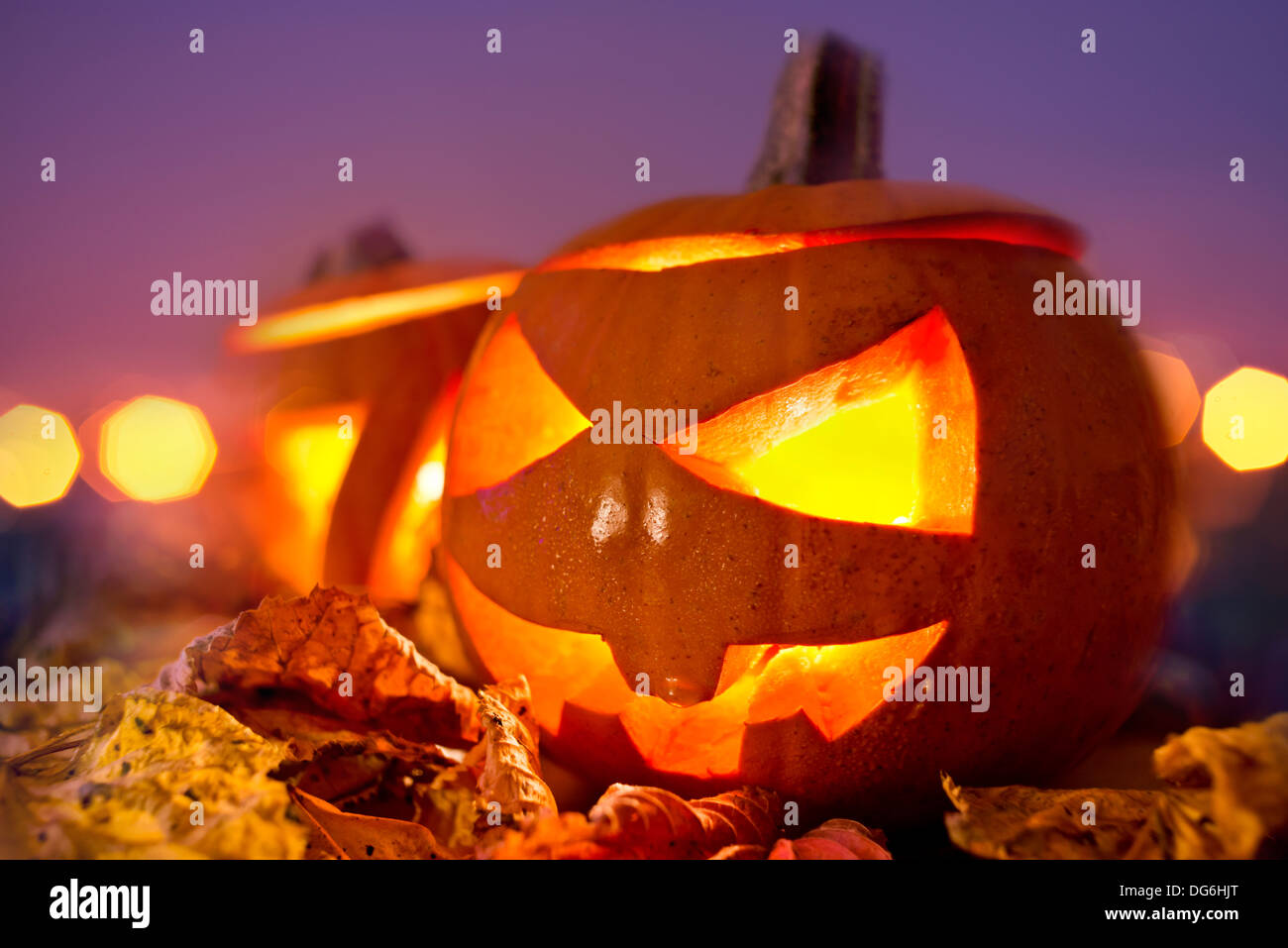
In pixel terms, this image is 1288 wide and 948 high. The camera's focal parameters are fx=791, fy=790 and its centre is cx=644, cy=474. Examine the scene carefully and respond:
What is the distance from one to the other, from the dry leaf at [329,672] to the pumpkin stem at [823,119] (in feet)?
4.44

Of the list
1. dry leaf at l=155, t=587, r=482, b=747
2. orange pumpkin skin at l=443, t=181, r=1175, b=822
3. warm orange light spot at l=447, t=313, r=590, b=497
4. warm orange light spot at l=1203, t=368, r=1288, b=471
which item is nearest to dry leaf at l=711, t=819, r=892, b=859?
orange pumpkin skin at l=443, t=181, r=1175, b=822

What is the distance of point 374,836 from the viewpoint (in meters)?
1.15

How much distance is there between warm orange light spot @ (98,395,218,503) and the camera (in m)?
2.25

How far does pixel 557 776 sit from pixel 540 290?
1018 millimetres

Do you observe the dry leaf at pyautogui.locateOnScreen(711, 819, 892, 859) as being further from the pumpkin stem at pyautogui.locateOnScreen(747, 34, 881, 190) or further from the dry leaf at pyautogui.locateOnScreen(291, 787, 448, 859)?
the pumpkin stem at pyautogui.locateOnScreen(747, 34, 881, 190)

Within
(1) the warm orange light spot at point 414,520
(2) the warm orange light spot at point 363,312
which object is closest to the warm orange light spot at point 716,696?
(1) the warm orange light spot at point 414,520

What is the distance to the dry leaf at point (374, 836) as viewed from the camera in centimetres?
113

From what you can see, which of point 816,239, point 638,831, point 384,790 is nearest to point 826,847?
point 638,831

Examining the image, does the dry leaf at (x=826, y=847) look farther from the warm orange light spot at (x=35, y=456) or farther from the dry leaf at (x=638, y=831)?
the warm orange light spot at (x=35, y=456)

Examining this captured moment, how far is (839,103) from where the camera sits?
189 cm

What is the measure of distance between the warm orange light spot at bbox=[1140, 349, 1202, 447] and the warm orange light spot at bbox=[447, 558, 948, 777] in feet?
2.20

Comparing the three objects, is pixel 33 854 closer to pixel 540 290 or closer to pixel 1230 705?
pixel 540 290
